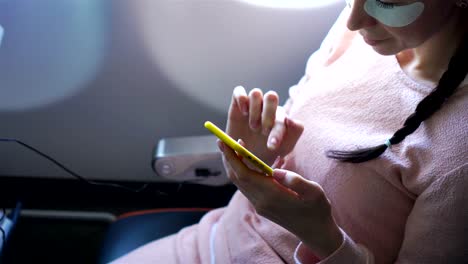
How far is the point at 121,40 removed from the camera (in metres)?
0.91

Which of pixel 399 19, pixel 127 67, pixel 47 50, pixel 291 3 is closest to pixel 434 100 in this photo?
pixel 399 19

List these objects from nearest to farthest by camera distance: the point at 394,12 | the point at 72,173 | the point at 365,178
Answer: the point at 394,12 < the point at 365,178 < the point at 72,173

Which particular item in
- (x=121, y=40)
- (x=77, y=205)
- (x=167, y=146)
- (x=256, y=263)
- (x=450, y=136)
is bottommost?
(x=77, y=205)

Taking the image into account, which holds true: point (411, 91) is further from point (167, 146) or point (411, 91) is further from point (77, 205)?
point (77, 205)

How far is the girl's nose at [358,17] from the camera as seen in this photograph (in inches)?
20.5

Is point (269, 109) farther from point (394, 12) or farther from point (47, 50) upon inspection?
point (47, 50)

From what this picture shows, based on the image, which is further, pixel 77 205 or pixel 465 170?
pixel 77 205

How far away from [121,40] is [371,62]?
1.66 feet

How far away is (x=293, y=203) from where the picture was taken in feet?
1.77

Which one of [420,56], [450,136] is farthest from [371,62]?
[450,136]

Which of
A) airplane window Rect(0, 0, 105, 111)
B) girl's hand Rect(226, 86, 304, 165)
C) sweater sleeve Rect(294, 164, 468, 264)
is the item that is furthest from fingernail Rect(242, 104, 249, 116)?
airplane window Rect(0, 0, 105, 111)

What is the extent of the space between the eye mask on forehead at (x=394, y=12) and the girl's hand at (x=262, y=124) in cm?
17

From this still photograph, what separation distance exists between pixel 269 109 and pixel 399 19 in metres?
0.21

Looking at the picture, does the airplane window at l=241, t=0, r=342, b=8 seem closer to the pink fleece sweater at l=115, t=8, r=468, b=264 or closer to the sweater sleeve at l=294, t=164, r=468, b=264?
the pink fleece sweater at l=115, t=8, r=468, b=264
